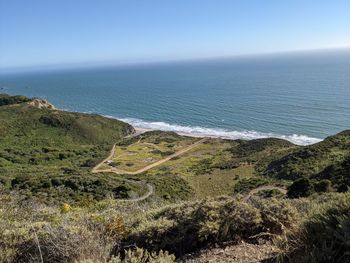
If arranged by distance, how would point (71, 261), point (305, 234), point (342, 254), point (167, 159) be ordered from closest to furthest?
point (342, 254) < point (305, 234) < point (71, 261) < point (167, 159)

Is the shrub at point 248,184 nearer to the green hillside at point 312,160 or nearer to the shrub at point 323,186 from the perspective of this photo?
the green hillside at point 312,160

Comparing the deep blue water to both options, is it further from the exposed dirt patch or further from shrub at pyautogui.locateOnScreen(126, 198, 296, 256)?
the exposed dirt patch

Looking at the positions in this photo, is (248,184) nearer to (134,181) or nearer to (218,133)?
(134,181)

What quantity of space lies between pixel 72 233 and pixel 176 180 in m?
37.0

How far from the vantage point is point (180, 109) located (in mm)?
105500

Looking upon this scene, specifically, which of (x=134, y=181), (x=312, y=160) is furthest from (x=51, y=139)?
(x=312, y=160)

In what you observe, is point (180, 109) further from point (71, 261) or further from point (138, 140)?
point (71, 261)

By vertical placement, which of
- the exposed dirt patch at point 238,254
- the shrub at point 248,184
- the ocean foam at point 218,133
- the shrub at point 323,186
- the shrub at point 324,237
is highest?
the shrub at point 324,237

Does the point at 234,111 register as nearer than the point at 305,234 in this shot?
No

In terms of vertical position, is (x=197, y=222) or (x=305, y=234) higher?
(x=305, y=234)

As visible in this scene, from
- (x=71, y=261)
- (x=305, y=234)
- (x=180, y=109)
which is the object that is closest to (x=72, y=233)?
(x=71, y=261)

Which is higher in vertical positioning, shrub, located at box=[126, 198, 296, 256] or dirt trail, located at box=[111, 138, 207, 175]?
shrub, located at box=[126, 198, 296, 256]

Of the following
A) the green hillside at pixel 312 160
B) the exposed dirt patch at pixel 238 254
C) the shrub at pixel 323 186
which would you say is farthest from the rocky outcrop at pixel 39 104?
the exposed dirt patch at pixel 238 254

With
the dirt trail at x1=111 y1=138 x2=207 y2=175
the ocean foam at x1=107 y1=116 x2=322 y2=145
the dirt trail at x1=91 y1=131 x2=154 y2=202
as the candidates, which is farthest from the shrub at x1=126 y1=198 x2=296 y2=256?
the ocean foam at x1=107 y1=116 x2=322 y2=145
